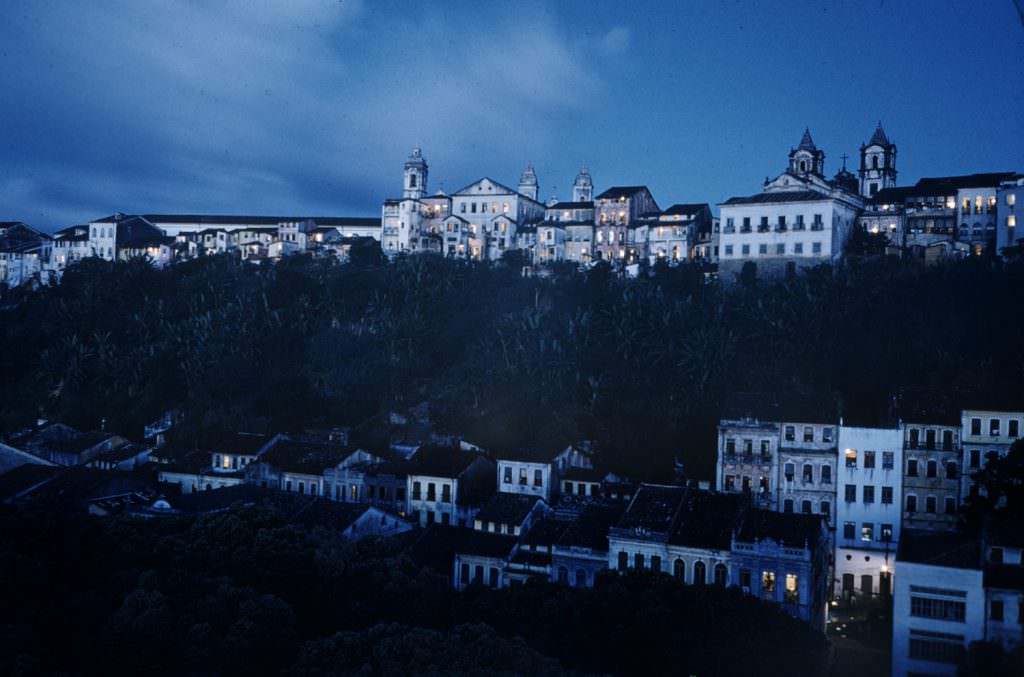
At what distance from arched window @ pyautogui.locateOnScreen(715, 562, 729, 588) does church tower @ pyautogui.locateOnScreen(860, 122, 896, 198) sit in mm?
67263

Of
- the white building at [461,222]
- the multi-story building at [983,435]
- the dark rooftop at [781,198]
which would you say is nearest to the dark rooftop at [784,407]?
the multi-story building at [983,435]

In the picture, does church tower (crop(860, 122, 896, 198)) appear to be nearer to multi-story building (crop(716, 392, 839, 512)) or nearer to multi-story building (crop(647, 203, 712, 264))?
multi-story building (crop(647, 203, 712, 264))

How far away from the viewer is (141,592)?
25.2m

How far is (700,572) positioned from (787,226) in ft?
130

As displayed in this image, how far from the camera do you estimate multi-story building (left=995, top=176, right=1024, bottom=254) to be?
60.1 metres

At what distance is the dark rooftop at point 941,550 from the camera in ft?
94.1

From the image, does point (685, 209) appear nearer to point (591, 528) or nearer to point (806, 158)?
point (806, 158)

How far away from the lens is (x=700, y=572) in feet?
113

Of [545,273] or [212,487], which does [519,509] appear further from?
[545,273]

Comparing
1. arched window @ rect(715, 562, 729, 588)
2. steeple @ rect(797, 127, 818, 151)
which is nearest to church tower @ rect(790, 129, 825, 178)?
steeple @ rect(797, 127, 818, 151)

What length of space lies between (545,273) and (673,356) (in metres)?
25.7

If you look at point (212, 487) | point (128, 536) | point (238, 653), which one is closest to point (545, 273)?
point (212, 487)

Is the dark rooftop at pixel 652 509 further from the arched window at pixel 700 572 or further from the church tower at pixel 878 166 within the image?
the church tower at pixel 878 166

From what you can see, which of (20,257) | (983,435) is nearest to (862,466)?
(983,435)
